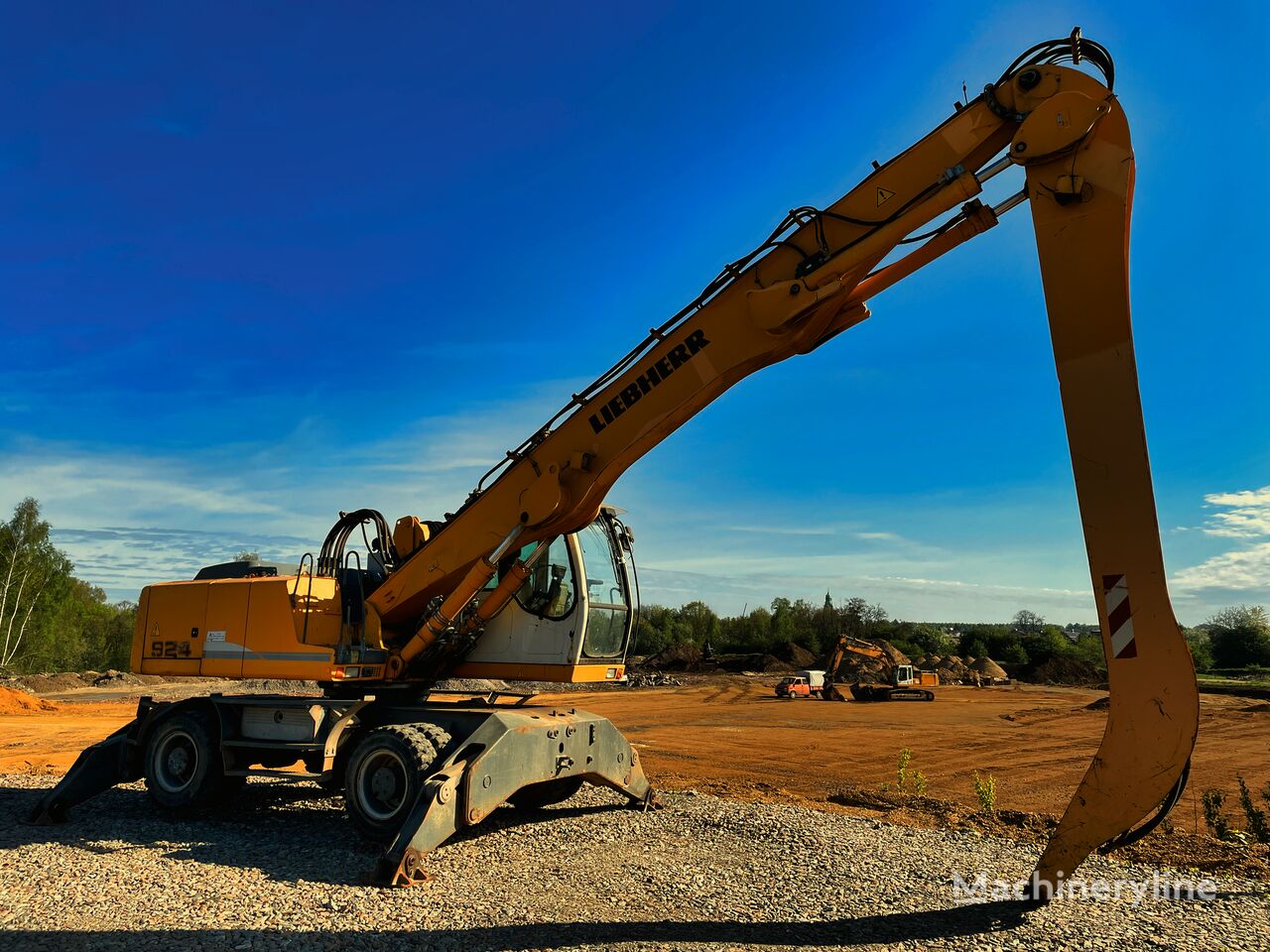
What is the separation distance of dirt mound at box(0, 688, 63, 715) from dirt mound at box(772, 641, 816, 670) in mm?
35822

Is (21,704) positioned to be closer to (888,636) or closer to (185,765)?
(185,765)

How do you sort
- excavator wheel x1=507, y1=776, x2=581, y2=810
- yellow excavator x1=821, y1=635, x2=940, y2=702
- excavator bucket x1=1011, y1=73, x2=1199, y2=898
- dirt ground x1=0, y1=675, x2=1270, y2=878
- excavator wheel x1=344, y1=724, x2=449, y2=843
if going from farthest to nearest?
1. yellow excavator x1=821, y1=635, x2=940, y2=702
2. dirt ground x1=0, y1=675, x2=1270, y2=878
3. excavator wheel x1=507, y1=776, x2=581, y2=810
4. excavator wheel x1=344, y1=724, x2=449, y2=843
5. excavator bucket x1=1011, y1=73, x2=1199, y2=898

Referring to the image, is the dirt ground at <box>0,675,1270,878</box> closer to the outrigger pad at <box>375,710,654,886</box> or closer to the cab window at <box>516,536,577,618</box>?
the outrigger pad at <box>375,710,654,886</box>

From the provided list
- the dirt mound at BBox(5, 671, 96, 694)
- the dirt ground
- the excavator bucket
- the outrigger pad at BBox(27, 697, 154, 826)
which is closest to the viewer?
the excavator bucket

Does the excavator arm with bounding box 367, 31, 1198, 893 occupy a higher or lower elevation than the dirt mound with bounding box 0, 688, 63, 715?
higher

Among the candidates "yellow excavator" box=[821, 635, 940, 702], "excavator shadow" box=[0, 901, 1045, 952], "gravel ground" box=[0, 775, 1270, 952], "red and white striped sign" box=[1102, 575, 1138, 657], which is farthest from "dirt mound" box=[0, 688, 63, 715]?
"red and white striped sign" box=[1102, 575, 1138, 657]

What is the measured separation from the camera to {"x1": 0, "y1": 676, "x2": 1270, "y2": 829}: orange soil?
13.3 m

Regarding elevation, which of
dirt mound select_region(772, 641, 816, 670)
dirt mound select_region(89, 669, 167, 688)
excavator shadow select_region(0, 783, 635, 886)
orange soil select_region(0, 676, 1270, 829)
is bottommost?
dirt mound select_region(89, 669, 167, 688)

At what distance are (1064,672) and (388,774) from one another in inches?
1886

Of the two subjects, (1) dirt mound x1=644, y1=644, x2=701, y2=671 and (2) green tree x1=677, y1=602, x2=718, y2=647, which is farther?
(2) green tree x1=677, y1=602, x2=718, y2=647

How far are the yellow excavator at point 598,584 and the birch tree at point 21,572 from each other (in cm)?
4174

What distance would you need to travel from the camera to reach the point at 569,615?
28.7ft

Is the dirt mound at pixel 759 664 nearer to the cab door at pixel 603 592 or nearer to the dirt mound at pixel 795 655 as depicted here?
the dirt mound at pixel 795 655

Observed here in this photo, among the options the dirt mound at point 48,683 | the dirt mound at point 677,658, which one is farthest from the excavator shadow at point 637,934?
the dirt mound at point 677,658
